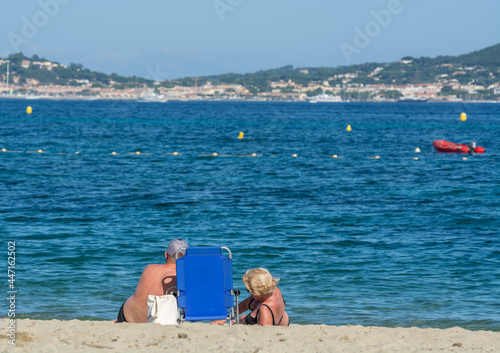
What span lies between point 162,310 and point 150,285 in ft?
1.13

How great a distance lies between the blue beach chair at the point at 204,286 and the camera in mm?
7711

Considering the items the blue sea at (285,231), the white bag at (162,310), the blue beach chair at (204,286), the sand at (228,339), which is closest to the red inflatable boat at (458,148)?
the blue sea at (285,231)

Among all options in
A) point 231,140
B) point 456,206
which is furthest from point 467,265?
point 231,140

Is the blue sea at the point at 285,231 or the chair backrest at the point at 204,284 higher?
the chair backrest at the point at 204,284

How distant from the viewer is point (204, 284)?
25.5 ft

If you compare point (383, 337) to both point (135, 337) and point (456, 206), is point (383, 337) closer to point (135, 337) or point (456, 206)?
point (135, 337)

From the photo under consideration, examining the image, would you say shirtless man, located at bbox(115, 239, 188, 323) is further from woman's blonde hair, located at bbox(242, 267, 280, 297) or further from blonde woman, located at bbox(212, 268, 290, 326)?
woman's blonde hair, located at bbox(242, 267, 280, 297)

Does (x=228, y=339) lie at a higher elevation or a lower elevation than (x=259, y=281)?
lower

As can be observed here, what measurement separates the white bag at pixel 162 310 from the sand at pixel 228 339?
0.75ft

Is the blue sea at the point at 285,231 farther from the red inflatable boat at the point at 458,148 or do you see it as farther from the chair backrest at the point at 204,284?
the red inflatable boat at the point at 458,148

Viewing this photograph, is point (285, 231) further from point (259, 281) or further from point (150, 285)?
point (259, 281)

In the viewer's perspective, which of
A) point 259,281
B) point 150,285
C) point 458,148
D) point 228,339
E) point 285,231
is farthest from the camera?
point 458,148

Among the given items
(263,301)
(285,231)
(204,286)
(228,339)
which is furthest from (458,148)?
(228,339)

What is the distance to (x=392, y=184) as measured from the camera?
89.1ft
